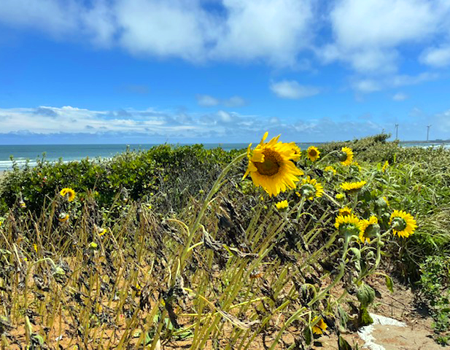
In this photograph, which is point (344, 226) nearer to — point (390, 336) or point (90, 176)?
point (390, 336)

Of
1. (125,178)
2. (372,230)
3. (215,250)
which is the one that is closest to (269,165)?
(215,250)

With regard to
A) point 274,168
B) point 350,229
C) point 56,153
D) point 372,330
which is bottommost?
point 372,330

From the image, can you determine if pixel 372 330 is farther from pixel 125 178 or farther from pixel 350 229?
pixel 125 178

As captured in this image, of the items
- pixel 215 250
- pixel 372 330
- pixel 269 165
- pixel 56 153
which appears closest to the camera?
pixel 215 250

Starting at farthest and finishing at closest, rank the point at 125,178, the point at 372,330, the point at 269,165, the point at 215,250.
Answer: the point at 125,178, the point at 372,330, the point at 269,165, the point at 215,250

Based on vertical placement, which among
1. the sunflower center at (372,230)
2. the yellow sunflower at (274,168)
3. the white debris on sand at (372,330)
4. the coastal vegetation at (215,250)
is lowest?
the white debris on sand at (372,330)

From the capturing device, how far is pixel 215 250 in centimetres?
103

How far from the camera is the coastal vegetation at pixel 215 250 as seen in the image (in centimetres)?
141

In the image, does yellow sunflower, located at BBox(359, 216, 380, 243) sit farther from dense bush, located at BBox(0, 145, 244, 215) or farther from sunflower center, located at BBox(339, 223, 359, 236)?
dense bush, located at BBox(0, 145, 244, 215)

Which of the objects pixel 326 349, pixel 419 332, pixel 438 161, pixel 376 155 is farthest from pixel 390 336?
pixel 376 155

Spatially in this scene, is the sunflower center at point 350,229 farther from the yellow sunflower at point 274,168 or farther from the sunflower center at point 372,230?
the yellow sunflower at point 274,168

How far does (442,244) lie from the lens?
3615mm

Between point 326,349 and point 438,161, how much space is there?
5372 millimetres

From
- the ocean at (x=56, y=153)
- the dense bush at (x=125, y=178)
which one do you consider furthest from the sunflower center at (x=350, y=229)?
the ocean at (x=56, y=153)
